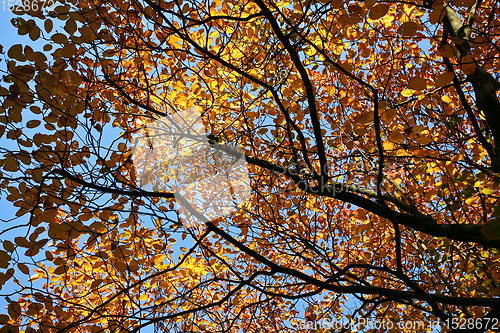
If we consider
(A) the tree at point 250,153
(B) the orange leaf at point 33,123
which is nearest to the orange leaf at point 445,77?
(A) the tree at point 250,153

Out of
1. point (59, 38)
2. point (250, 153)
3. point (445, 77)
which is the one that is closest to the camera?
point (445, 77)

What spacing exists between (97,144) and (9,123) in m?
1.39

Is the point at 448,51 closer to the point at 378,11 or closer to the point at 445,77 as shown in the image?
the point at 445,77

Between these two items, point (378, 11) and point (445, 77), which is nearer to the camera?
point (445, 77)

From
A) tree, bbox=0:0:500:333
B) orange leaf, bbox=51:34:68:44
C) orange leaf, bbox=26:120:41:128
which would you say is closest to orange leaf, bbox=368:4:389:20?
tree, bbox=0:0:500:333

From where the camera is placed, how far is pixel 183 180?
19.4ft

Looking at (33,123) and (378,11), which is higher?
(378,11)

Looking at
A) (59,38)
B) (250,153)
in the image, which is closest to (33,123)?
(59,38)

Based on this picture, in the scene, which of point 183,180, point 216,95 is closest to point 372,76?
point 216,95

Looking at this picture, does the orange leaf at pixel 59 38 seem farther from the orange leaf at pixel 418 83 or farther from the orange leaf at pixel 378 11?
the orange leaf at pixel 418 83

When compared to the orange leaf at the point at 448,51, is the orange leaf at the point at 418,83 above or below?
below

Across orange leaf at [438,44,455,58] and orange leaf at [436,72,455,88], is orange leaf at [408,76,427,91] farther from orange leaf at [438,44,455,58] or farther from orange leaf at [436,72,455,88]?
orange leaf at [438,44,455,58]

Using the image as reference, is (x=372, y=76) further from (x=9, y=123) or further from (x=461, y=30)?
(x=9, y=123)

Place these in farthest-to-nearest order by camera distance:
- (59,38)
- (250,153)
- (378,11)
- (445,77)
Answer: (250,153)
(59,38)
(378,11)
(445,77)
